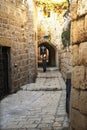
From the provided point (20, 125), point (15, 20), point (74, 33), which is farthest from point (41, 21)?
point (74, 33)

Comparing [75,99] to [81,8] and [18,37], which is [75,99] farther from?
[18,37]

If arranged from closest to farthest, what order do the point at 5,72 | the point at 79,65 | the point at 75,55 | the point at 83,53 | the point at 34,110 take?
the point at 83,53, the point at 79,65, the point at 75,55, the point at 34,110, the point at 5,72

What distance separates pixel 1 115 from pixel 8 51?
3.20 meters

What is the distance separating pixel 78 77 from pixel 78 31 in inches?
20.9

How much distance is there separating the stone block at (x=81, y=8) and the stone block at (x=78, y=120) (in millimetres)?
1135

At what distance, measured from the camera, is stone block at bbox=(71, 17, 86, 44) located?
9.76 ft

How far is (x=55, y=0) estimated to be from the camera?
13.9m

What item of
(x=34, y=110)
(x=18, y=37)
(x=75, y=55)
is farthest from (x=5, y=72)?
(x=75, y=55)

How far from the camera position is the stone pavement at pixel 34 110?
488 cm

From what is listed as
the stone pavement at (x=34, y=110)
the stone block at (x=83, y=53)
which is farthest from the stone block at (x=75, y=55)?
the stone pavement at (x=34, y=110)

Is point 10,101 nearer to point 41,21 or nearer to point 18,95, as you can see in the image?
point 18,95

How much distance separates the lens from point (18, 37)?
9477 millimetres

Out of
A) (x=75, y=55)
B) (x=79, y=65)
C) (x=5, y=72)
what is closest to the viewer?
(x=79, y=65)

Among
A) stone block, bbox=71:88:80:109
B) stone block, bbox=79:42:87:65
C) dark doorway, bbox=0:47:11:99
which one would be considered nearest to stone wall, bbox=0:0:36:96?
dark doorway, bbox=0:47:11:99
